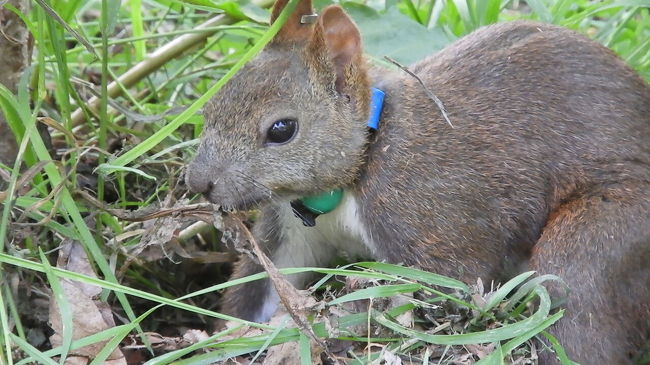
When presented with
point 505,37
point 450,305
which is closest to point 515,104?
point 505,37

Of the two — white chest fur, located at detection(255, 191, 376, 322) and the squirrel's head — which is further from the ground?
the squirrel's head

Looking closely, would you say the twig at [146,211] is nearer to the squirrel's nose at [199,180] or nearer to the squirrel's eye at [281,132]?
the squirrel's nose at [199,180]

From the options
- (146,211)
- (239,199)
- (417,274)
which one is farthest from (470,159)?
(146,211)

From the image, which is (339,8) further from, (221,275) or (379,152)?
(221,275)

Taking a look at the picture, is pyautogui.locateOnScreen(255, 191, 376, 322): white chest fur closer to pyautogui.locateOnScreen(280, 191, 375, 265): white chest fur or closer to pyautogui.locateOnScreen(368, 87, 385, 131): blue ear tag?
pyautogui.locateOnScreen(280, 191, 375, 265): white chest fur

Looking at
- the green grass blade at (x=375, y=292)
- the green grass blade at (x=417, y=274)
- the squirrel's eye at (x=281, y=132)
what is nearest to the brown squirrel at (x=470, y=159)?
the squirrel's eye at (x=281, y=132)

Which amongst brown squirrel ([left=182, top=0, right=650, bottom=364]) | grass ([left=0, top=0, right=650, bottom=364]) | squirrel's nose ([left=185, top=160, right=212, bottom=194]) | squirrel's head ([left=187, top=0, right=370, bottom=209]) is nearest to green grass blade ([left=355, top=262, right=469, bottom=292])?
grass ([left=0, top=0, right=650, bottom=364])

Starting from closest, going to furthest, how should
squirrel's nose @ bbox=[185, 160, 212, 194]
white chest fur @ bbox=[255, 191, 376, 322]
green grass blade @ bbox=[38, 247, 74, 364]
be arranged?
green grass blade @ bbox=[38, 247, 74, 364] < squirrel's nose @ bbox=[185, 160, 212, 194] < white chest fur @ bbox=[255, 191, 376, 322]
